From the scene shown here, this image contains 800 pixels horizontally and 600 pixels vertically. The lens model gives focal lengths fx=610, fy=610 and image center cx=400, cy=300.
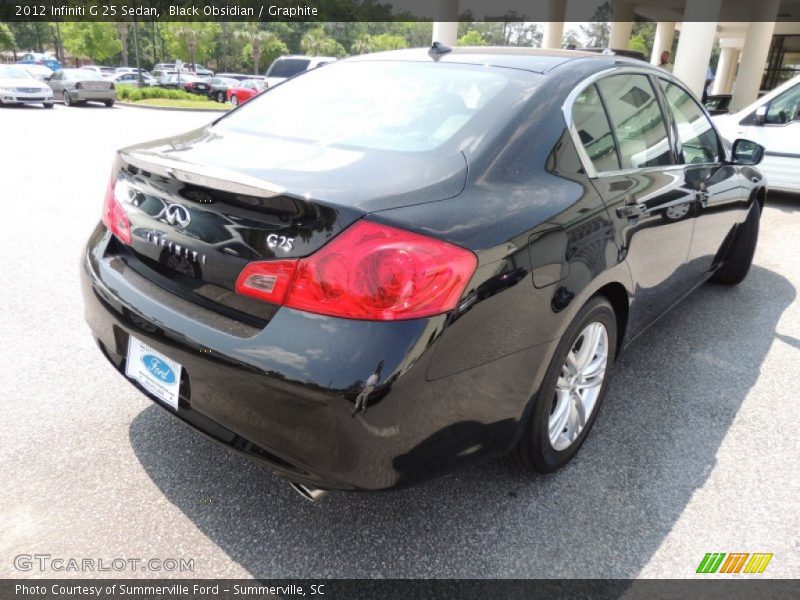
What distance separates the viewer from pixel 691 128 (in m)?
3.48

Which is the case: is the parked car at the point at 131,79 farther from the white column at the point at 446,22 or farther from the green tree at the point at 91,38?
the white column at the point at 446,22

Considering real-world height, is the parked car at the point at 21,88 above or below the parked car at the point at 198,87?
above

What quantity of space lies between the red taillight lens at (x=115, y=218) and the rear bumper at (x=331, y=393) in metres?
0.24

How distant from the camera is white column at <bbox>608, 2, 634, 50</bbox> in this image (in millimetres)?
25656

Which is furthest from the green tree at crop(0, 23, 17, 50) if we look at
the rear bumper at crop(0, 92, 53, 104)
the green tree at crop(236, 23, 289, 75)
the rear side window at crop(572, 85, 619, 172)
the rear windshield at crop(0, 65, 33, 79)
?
the rear side window at crop(572, 85, 619, 172)

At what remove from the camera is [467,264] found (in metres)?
1.74

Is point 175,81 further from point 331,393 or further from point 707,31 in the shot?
point 331,393

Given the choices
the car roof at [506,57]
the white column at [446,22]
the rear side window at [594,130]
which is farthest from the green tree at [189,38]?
the rear side window at [594,130]

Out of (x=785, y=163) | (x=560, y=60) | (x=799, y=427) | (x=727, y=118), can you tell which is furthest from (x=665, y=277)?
(x=727, y=118)

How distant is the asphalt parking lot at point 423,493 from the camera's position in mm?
2035

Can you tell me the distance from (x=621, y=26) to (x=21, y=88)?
22.8 meters

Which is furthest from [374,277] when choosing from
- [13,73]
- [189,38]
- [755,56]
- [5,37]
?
[5,37]

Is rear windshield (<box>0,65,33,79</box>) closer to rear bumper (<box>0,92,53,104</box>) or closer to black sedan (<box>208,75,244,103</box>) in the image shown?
rear bumper (<box>0,92,53,104</box>)

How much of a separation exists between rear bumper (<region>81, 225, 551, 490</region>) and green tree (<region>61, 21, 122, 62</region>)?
220ft
